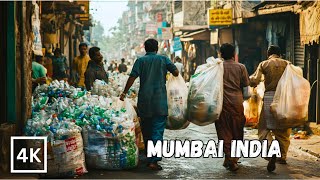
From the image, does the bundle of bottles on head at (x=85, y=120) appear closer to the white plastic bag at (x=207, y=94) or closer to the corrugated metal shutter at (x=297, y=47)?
the white plastic bag at (x=207, y=94)

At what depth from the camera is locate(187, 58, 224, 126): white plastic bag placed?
7254mm

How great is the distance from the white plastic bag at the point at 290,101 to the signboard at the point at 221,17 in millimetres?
12927

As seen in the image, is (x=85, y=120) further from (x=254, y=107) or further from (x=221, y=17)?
(x=221, y=17)

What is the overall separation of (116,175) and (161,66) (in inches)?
66.6

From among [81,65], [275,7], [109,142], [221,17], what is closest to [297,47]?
[275,7]

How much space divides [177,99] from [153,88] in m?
0.53

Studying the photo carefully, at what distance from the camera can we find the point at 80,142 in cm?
672

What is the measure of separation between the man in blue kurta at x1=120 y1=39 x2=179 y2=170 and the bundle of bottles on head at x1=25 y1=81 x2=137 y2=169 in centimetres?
31

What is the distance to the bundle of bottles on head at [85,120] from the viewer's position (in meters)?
6.64

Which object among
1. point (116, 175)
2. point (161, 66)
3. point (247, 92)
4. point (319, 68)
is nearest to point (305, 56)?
point (319, 68)

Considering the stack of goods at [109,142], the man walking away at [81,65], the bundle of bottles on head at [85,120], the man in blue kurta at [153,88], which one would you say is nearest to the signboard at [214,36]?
the man walking away at [81,65]

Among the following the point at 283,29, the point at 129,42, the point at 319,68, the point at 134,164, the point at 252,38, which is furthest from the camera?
the point at 129,42

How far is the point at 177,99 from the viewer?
7715 millimetres

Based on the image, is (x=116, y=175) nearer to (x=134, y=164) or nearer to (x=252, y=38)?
(x=134, y=164)
